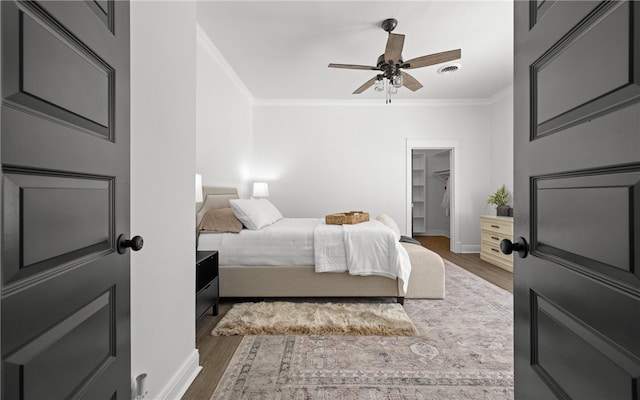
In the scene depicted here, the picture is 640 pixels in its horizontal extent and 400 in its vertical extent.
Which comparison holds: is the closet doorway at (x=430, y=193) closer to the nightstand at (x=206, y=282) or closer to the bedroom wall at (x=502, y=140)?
the bedroom wall at (x=502, y=140)

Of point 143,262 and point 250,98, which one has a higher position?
point 250,98

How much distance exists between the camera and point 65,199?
63 cm

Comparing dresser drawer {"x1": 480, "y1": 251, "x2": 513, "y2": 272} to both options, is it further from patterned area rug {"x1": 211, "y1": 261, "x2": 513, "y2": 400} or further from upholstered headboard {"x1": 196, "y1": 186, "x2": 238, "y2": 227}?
upholstered headboard {"x1": 196, "y1": 186, "x2": 238, "y2": 227}

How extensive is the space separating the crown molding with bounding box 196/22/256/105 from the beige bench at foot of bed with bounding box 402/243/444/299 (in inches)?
118

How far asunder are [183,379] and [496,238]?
4363 millimetres

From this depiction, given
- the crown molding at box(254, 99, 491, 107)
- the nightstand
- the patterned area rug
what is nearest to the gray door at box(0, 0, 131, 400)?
the patterned area rug

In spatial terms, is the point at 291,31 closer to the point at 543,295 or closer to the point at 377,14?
the point at 377,14

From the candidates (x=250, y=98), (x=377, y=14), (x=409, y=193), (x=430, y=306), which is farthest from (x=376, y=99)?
(x=430, y=306)

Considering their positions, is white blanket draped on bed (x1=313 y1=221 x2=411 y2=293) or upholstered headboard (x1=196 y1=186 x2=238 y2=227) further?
upholstered headboard (x1=196 y1=186 x2=238 y2=227)

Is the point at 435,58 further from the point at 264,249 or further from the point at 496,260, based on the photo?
the point at 496,260

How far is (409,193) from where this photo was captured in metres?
5.36

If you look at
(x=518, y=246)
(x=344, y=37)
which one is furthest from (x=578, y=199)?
(x=344, y=37)

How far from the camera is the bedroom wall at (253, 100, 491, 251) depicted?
17.6 feet

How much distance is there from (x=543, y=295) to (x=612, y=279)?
26cm
